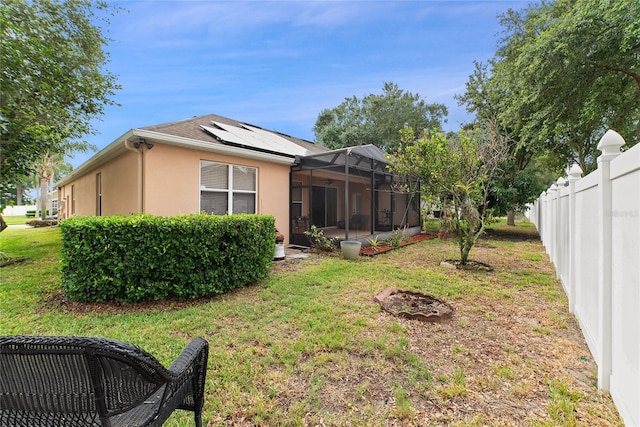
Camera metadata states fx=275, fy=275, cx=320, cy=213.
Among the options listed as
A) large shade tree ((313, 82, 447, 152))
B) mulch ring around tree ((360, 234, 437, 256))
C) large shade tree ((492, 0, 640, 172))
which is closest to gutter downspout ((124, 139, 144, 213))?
mulch ring around tree ((360, 234, 437, 256))

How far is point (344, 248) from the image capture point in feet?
25.3

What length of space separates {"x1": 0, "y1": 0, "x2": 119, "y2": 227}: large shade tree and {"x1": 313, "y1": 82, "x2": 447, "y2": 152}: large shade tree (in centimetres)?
1568

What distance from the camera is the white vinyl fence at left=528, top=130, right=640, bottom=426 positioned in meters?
1.86

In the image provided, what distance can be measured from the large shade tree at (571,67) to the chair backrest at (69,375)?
10.8 meters

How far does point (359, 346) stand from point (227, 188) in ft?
19.1

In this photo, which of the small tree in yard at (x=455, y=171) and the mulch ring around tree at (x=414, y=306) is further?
the small tree in yard at (x=455, y=171)

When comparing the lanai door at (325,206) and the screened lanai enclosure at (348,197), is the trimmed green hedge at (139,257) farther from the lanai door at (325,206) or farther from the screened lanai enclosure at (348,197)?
the lanai door at (325,206)

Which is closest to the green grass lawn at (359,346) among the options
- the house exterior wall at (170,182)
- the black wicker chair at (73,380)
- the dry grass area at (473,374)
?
the dry grass area at (473,374)

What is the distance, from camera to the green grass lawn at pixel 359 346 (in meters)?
2.16

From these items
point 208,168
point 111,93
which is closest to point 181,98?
point 111,93

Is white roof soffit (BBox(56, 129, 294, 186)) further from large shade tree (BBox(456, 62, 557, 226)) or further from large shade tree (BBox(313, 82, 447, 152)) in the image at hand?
large shade tree (BBox(313, 82, 447, 152))

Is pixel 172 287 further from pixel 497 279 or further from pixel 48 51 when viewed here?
pixel 48 51

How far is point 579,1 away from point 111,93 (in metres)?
15.0

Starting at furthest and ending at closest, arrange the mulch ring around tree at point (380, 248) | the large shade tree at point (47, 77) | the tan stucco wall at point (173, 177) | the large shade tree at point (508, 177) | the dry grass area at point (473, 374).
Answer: the large shade tree at point (508, 177) < the mulch ring around tree at point (380, 248) < the large shade tree at point (47, 77) < the tan stucco wall at point (173, 177) < the dry grass area at point (473, 374)
